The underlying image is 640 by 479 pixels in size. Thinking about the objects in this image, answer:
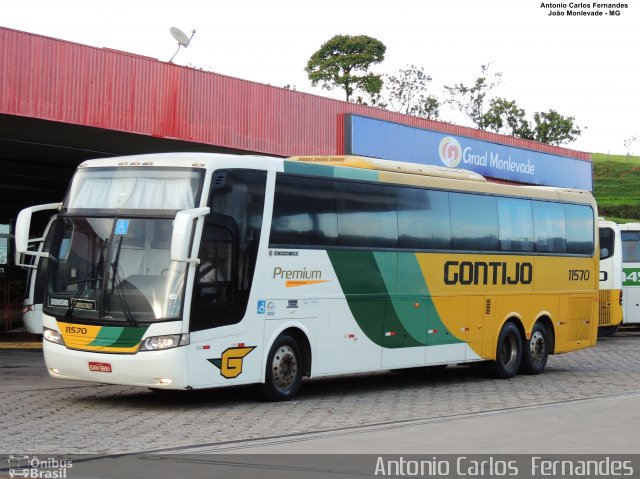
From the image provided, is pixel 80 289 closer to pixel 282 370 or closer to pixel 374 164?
pixel 282 370

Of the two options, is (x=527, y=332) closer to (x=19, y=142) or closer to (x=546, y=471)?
(x=546, y=471)

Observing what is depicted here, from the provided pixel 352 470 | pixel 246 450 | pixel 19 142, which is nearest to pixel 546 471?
pixel 352 470

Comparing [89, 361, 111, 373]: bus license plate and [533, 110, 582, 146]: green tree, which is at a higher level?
[533, 110, 582, 146]: green tree

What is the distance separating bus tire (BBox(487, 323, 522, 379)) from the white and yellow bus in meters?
0.03

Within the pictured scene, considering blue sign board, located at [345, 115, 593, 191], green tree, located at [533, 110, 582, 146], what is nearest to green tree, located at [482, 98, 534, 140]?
green tree, located at [533, 110, 582, 146]

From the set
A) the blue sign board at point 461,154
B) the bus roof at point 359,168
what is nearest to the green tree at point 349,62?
the blue sign board at point 461,154

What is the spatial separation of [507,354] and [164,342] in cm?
826

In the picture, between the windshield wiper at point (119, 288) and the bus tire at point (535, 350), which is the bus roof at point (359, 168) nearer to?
the windshield wiper at point (119, 288)

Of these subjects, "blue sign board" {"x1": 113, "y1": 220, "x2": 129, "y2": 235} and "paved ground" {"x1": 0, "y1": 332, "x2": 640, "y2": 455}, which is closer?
"paved ground" {"x1": 0, "y1": 332, "x2": 640, "y2": 455}

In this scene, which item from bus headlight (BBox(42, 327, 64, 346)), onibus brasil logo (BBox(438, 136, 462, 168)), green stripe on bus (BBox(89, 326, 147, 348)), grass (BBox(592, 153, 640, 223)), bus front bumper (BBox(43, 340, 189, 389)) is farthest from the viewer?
grass (BBox(592, 153, 640, 223))

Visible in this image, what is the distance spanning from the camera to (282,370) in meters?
14.8

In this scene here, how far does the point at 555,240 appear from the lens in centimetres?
2077

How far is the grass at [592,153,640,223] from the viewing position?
82.6m

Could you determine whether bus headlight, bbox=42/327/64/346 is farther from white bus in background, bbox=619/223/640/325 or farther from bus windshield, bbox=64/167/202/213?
white bus in background, bbox=619/223/640/325
